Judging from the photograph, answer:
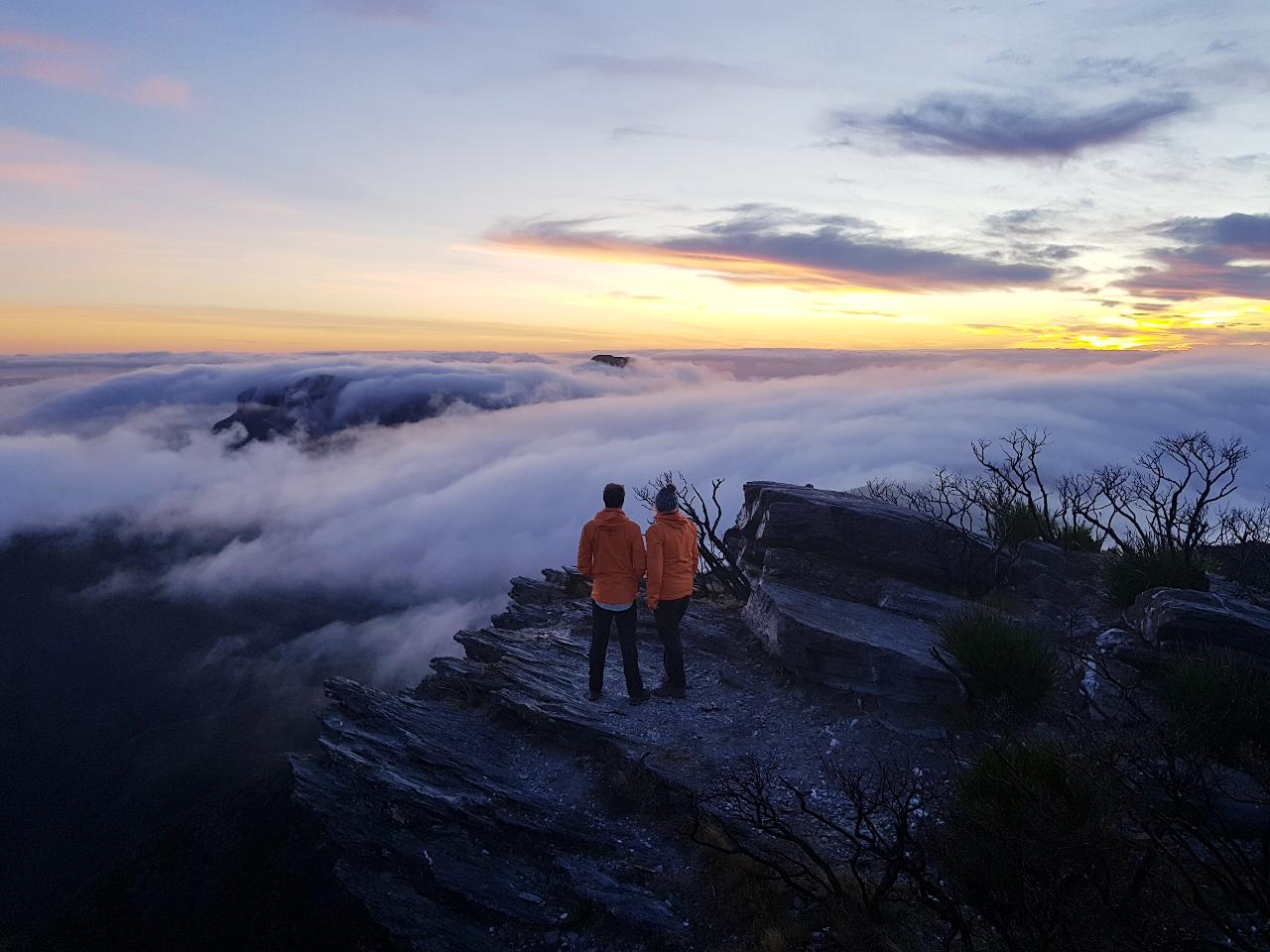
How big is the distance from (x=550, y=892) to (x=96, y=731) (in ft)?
390

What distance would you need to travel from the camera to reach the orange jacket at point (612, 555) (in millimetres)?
9031

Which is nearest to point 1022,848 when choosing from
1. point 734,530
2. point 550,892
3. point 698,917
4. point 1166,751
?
point 1166,751

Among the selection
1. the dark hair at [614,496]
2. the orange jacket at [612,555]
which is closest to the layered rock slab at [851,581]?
the orange jacket at [612,555]

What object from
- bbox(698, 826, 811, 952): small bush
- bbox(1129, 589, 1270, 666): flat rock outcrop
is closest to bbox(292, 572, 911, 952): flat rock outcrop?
bbox(698, 826, 811, 952): small bush

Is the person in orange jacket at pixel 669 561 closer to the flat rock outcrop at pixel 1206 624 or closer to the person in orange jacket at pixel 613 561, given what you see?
the person in orange jacket at pixel 613 561

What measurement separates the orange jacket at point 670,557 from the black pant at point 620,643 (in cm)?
44

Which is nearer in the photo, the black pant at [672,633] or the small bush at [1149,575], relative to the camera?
the black pant at [672,633]

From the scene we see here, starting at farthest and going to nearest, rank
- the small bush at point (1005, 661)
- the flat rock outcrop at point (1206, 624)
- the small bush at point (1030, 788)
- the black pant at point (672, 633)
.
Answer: the black pant at point (672, 633), the flat rock outcrop at point (1206, 624), the small bush at point (1005, 661), the small bush at point (1030, 788)

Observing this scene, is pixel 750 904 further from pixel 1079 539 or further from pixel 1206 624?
pixel 1079 539

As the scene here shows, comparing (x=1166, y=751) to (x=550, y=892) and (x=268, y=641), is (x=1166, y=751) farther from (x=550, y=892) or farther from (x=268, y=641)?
(x=268, y=641)

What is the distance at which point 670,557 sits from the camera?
9.34 m

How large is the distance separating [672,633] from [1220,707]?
634 centimetres

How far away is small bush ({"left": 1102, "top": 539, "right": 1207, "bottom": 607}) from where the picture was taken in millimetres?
11484

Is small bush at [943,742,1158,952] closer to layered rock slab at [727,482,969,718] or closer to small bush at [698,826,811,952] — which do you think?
small bush at [698,826,811,952]
